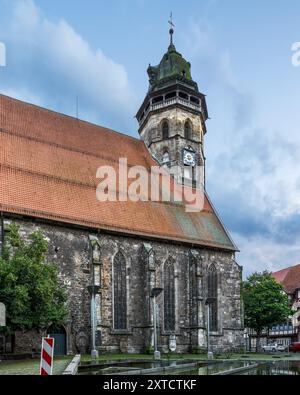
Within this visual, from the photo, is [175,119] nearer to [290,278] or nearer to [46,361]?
[46,361]

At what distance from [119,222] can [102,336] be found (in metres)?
6.63

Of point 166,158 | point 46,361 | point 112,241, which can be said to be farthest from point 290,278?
point 46,361

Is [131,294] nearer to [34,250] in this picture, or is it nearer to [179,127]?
[34,250]

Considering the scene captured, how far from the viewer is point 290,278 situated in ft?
230

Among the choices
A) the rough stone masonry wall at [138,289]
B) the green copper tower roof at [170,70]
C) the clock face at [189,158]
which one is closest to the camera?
the rough stone masonry wall at [138,289]

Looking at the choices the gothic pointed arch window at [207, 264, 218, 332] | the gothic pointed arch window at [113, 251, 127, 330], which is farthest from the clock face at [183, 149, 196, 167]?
the gothic pointed arch window at [113, 251, 127, 330]

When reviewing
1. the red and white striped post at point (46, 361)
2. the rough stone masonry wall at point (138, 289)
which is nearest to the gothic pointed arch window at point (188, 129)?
the rough stone masonry wall at point (138, 289)

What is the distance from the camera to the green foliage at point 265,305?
44.3m

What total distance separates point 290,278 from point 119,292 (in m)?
47.4

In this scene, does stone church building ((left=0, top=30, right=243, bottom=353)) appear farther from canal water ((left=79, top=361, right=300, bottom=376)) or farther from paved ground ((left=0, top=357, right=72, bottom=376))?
canal water ((left=79, top=361, right=300, bottom=376))

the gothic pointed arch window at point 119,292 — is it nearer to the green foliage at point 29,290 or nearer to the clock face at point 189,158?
the green foliage at point 29,290

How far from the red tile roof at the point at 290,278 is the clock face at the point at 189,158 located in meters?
31.1

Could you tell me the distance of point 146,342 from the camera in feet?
93.9
